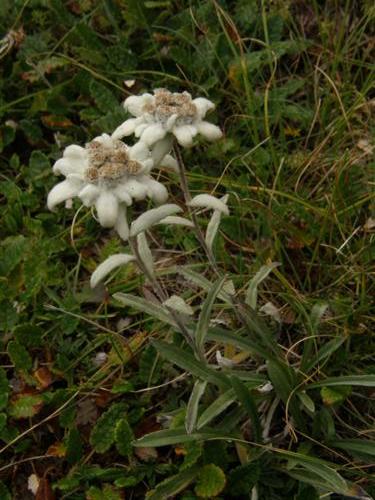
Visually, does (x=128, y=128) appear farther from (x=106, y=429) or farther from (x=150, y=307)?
(x=106, y=429)

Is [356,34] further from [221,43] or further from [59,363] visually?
[59,363]

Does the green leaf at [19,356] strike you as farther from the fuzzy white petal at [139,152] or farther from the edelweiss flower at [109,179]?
the fuzzy white petal at [139,152]

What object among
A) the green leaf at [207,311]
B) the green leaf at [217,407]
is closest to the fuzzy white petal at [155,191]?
the green leaf at [207,311]

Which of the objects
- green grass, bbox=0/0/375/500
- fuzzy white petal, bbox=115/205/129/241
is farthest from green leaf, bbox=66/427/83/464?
fuzzy white petal, bbox=115/205/129/241

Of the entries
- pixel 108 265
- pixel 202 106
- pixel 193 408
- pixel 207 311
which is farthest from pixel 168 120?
pixel 193 408

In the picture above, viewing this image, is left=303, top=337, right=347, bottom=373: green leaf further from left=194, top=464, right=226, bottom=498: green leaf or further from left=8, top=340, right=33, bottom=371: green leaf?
left=8, top=340, right=33, bottom=371: green leaf

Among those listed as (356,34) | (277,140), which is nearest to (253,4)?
(356,34)
